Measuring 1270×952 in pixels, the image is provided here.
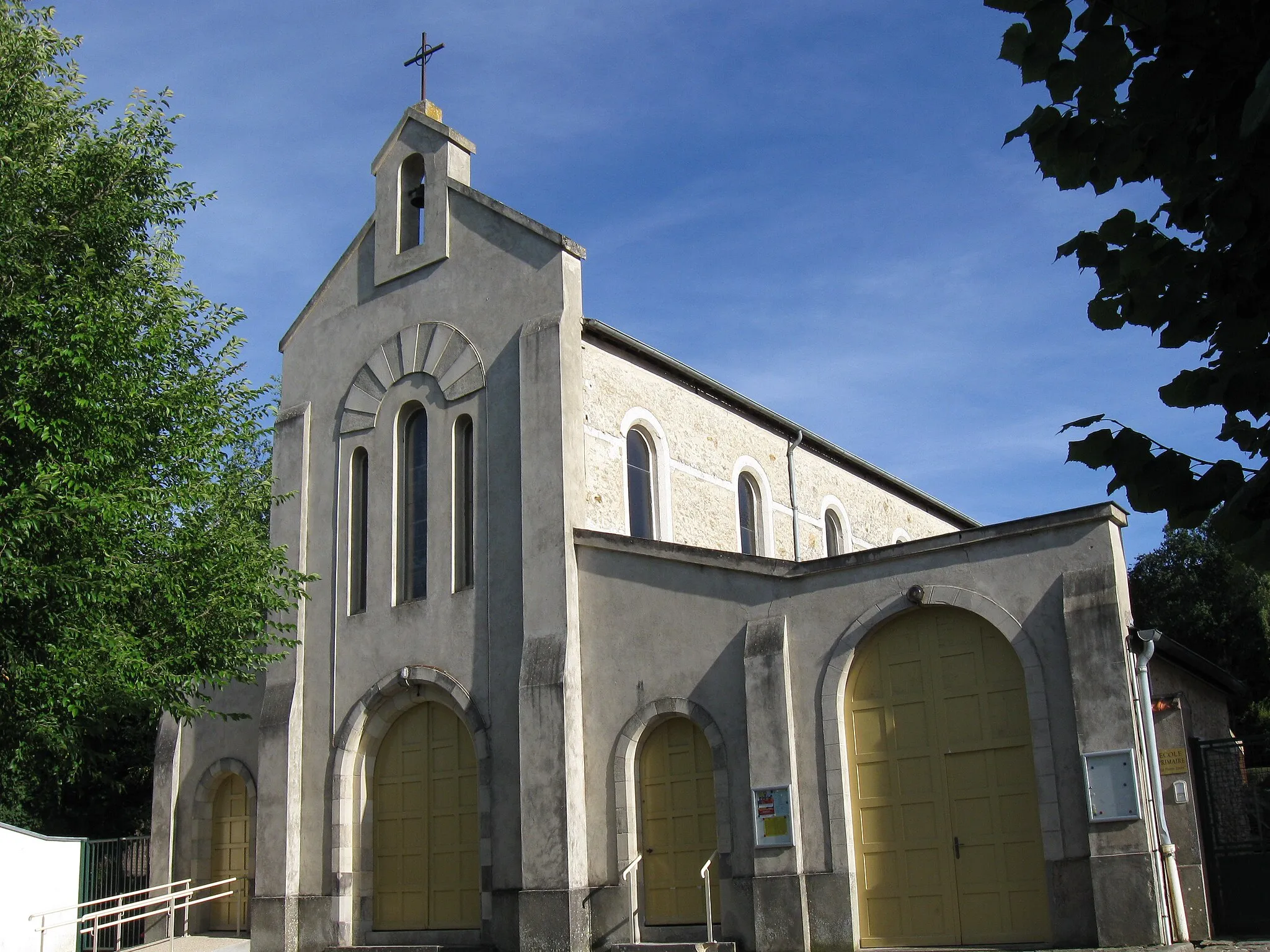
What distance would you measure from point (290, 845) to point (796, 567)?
9.01 m

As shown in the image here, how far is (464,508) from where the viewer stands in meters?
18.8

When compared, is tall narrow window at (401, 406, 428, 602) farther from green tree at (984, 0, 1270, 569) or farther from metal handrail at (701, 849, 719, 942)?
green tree at (984, 0, 1270, 569)

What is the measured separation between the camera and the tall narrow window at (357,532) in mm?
19719

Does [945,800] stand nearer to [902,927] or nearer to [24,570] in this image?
[902,927]

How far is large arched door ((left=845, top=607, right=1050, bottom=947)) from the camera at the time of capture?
538 inches

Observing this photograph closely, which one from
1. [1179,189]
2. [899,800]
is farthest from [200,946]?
[1179,189]

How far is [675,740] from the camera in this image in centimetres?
1636

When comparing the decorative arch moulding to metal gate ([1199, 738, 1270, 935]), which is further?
the decorative arch moulding

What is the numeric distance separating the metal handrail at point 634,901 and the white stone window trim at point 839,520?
9.90m

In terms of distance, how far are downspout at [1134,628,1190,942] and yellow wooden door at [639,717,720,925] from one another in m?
5.23

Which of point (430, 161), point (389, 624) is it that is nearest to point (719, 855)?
point (389, 624)

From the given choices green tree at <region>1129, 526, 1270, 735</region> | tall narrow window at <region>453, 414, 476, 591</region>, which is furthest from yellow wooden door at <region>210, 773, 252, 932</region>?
green tree at <region>1129, 526, 1270, 735</region>

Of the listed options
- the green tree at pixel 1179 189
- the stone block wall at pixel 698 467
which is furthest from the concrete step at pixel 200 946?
the green tree at pixel 1179 189

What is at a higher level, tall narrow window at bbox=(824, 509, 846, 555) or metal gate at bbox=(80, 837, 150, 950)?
tall narrow window at bbox=(824, 509, 846, 555)
